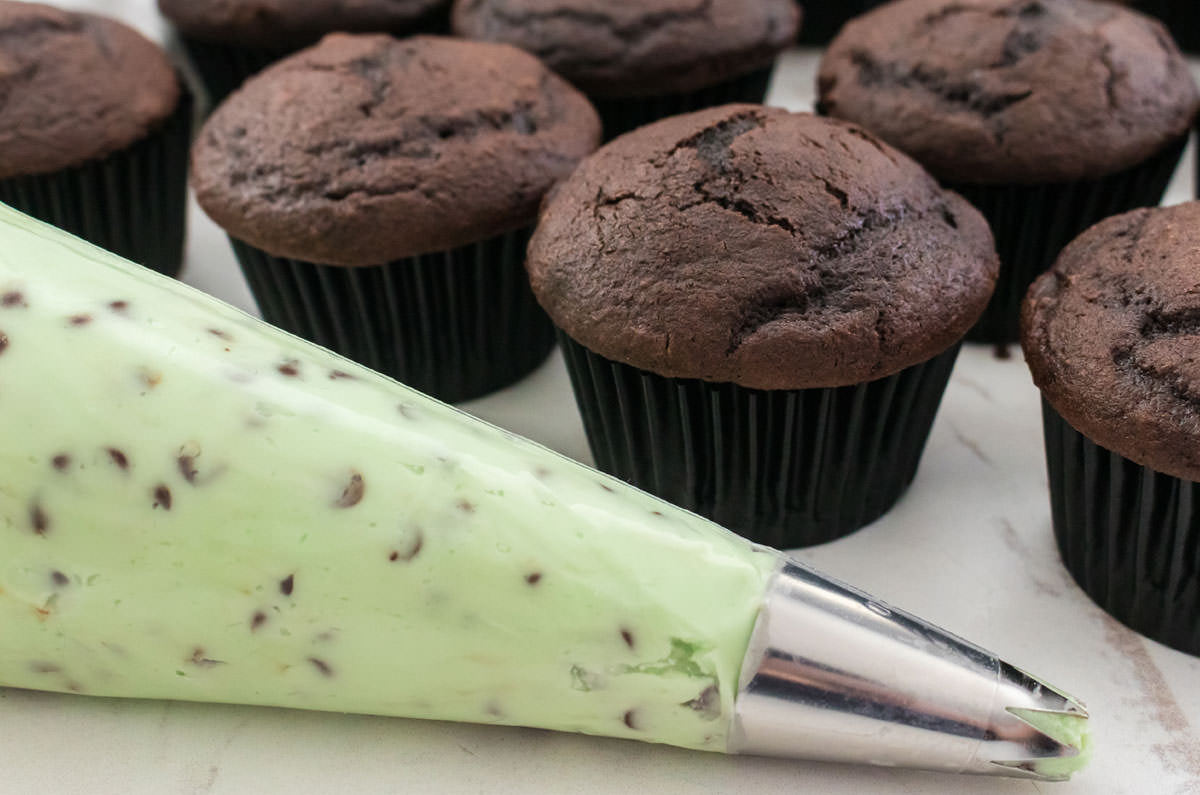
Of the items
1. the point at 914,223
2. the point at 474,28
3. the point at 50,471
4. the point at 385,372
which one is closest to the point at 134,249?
the point at 385,372

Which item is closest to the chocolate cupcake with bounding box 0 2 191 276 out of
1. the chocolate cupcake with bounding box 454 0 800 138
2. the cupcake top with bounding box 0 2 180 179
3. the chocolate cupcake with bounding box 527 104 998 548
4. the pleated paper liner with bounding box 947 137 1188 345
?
the cupcake top with bounding box 0 2 180 179

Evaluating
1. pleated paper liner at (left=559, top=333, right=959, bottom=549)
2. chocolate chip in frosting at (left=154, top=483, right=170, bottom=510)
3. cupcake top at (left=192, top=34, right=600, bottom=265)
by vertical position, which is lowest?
pleated paper liner at (left=559, top=333, right=959, bottom=549)

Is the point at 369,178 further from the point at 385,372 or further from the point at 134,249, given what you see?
the point at 134,249

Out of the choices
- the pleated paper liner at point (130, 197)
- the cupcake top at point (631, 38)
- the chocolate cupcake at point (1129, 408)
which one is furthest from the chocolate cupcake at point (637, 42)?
the chocolate cupcake at point (1129, 408)

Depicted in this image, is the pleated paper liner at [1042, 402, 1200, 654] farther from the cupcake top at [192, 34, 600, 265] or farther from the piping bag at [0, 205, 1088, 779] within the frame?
the cupcake top at [192, 34, 600, 265]

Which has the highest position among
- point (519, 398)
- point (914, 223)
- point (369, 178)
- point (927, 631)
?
point (914, 223)

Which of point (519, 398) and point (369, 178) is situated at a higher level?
point (369, 178)
